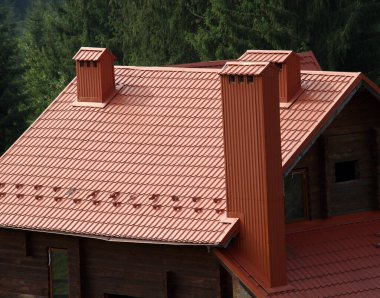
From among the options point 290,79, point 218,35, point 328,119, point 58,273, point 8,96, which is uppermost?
point 290,79

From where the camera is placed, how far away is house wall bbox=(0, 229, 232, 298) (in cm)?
3278

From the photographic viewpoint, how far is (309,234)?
34.1 m

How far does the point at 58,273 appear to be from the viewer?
117 ft

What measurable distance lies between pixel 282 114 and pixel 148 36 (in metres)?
34.2

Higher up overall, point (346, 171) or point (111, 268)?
point (346, 171)

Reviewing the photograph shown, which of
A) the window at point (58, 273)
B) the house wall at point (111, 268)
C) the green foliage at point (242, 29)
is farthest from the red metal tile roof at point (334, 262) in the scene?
the green foliage at point (242, 29)

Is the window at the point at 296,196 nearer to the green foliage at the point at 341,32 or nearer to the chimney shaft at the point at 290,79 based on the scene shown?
the chimney shaft at the point at 290,79

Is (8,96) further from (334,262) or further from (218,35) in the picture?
(334,262)

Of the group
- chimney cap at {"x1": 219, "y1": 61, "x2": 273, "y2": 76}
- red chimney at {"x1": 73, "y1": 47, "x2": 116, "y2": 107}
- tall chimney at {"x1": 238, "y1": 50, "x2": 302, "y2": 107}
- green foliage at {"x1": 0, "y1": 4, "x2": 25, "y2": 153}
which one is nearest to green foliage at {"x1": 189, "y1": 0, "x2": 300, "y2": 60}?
green foliage at {"x1": 0, "y1": 4, "x2": 25, "y2": 153}

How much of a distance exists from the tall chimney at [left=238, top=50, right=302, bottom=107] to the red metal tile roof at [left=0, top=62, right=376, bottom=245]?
0.79 ft

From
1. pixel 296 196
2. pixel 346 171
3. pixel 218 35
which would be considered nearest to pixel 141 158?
pixel 296 196

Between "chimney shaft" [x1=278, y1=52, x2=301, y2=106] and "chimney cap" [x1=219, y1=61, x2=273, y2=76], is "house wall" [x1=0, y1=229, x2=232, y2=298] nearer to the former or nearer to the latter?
"chimney cap" [x1=219, y1=61, x2=273, y2=76]

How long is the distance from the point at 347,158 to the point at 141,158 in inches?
171

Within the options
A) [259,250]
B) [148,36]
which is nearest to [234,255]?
[259,250]
